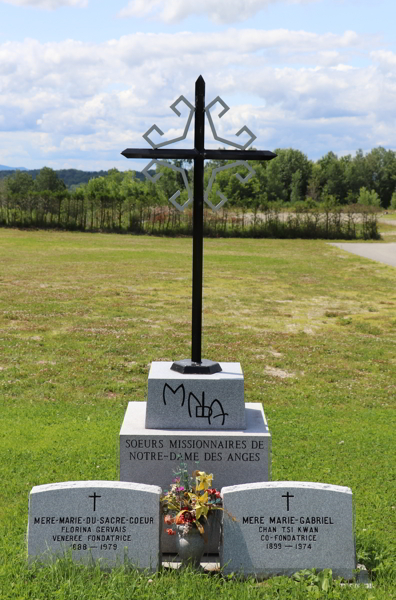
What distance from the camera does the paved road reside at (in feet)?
108

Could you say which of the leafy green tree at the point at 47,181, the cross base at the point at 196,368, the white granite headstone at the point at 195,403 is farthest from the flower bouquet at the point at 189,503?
the leafy green tree at the point at 47,181

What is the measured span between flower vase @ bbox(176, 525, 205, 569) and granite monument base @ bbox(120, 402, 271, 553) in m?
0.63

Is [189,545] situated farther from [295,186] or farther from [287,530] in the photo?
[295,186]

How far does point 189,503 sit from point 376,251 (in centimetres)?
3407

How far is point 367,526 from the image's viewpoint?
19.7 ft

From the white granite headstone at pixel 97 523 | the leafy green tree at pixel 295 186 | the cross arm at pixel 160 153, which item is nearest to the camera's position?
the white granite headstone at pixel 97 523

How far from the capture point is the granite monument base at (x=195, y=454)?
215 inches

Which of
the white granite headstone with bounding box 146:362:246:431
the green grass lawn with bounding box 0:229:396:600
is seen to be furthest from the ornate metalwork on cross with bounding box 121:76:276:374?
the green grass lawn with bounding box 0:229:396:600

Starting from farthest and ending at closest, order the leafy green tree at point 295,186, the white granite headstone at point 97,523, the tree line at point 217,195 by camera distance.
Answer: the leafy green tree at point 295,186 → the tree line at point 217,195 → the white granite headstone at point 97,523

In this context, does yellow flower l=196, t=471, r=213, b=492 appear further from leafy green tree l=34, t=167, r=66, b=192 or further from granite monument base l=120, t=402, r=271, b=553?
leafy green tree l=34, t=167, r=66, b=192

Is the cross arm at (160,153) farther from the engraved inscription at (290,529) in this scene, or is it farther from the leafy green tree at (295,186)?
the leafy green tree at (295,186)

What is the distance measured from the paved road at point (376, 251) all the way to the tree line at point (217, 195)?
498 cm

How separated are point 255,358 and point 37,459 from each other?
606 centimetres

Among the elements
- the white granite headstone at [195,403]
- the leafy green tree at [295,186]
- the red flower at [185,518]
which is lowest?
the red flower at [185,518]
